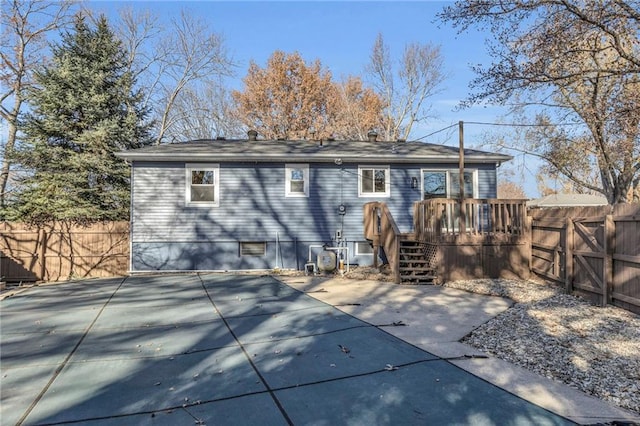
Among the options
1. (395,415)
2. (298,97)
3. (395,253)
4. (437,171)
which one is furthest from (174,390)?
(298,97)

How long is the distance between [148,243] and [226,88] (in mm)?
18824

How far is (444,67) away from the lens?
1089 inches

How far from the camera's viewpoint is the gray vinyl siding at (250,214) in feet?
38.1

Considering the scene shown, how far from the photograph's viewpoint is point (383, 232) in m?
10.5

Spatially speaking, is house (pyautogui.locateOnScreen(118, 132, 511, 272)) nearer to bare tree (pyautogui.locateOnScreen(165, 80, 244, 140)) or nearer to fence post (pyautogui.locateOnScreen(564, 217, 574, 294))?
fence post (pyautogui.locateOnScreen(564, 217, 574, 294))

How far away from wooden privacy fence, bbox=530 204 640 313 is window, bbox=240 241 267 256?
752 centimetres

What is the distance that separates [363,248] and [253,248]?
11.3 ft

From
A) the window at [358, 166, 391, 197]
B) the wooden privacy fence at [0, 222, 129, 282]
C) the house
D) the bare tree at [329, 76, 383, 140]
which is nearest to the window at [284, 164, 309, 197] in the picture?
the house

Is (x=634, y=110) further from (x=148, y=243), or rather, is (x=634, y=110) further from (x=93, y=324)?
(x=148, y=243)

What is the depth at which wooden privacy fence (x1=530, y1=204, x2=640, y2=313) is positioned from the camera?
5.68 meters

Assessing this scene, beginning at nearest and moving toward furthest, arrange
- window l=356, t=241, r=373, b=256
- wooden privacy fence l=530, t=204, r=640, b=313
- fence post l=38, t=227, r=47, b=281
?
wooden privacy fence l=530, t=204, r=640, b=313
fence post l=38, t=227, r=47, b=281
window l=356, t=241, r=373, b=256

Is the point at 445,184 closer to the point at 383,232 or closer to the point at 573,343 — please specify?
the point at 383,232

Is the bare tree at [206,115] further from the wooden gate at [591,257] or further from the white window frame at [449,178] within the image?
the wooden gate at [591,257]

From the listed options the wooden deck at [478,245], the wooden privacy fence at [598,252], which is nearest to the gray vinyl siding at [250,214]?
the wooden deck at [478,245]
